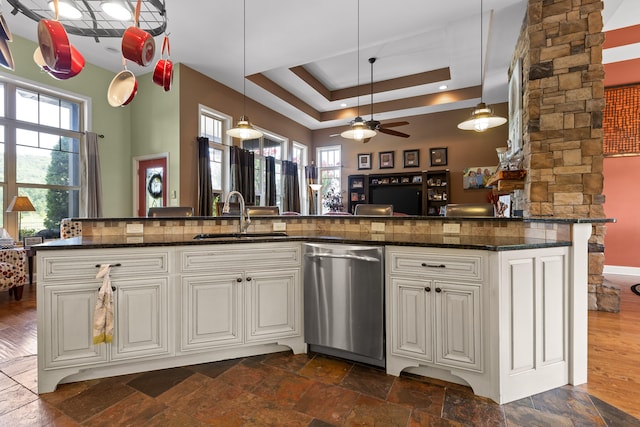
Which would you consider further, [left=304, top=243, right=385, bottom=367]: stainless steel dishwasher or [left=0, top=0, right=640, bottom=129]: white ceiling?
[left=0, top=0, right=640, bottom=129]: white ceiling

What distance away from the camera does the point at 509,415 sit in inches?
59.9

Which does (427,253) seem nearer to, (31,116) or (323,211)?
(31,116)

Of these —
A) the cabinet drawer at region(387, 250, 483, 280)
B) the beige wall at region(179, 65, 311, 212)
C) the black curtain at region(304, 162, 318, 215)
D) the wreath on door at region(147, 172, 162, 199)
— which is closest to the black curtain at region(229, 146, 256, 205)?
the beige wall at region(179, 65, 311, 212)

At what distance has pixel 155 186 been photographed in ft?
17.4

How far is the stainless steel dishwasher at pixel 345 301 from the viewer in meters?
1.91

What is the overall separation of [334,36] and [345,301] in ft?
12.5

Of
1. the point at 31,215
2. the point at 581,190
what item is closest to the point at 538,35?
the point at 581,190

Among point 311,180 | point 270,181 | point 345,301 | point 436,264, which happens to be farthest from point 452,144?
point 345,301

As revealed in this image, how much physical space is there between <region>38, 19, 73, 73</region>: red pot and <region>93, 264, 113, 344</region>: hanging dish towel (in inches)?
46.2

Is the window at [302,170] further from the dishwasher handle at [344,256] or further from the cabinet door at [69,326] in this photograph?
the cabinet door at [69,326]

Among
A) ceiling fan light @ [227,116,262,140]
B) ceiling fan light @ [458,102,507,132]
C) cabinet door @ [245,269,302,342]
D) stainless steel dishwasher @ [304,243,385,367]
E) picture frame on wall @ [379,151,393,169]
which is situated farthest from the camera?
picture frame on wall @ [379,151,393,169]

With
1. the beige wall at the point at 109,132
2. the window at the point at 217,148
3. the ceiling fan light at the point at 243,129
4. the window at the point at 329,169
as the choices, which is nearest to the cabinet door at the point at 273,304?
the ceiling fan light at the point at 243,129

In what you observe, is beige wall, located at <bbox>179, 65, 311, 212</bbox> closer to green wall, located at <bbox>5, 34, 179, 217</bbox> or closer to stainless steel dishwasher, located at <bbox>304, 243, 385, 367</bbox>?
green wall, located at <bbox>5, 34, 179, 217</bbox>

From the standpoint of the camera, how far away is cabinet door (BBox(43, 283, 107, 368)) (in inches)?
67.7
